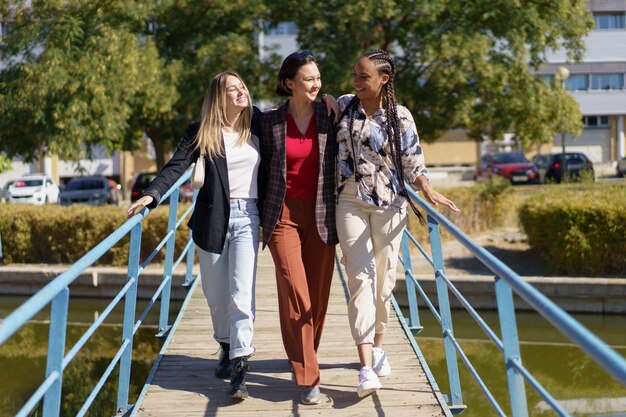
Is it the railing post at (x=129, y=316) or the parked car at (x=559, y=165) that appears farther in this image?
the parked car at (x=559, y=165)

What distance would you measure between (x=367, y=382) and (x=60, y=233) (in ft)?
33.9

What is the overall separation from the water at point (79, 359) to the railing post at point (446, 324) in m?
4.06

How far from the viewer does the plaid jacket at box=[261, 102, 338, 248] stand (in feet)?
15.3

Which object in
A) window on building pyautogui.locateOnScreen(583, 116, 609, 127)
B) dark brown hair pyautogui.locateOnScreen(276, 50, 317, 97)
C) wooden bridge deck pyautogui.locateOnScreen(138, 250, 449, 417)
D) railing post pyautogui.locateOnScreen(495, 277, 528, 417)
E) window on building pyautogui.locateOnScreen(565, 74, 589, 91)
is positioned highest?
window on building pyautogui.locateOnScreen(565, 74, 589, 91)

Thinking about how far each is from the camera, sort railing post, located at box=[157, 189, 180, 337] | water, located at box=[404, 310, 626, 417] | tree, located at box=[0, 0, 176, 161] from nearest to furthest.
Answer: railing post, located at box=[157, 189, 180, 337] < water, located at box=[404, 310, 626, 417] < tree, located at box=[0, 0, 176, 161]

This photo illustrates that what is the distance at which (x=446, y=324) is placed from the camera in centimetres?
512

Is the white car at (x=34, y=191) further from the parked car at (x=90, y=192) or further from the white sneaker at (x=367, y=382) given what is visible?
the white sneaker at (x=367, y=382)

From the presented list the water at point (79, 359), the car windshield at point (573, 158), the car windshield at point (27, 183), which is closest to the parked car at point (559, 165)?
the car windshield at point (573, 158)

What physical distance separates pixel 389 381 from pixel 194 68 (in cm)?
1541

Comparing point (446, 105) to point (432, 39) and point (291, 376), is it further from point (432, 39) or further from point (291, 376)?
point (291, 376)

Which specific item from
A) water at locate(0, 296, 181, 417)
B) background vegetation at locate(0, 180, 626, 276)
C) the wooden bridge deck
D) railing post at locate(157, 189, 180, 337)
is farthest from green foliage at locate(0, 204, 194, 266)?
the wooden bridge deck

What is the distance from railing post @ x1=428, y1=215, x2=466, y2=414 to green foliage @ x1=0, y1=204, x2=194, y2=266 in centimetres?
873

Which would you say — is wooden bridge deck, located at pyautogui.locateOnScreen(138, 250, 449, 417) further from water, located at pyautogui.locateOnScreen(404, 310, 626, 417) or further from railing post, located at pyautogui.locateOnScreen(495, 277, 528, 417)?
water, located at pyautogui.locateOnScreen(404, 310, 626, 417)

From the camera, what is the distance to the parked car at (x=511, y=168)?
35188 millimetres
